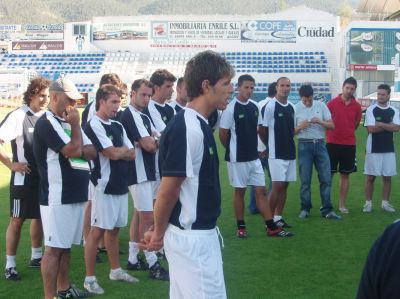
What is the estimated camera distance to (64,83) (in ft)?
15.4

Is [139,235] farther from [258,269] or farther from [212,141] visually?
[212,141]

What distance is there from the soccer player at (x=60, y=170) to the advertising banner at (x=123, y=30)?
47791 millimetres

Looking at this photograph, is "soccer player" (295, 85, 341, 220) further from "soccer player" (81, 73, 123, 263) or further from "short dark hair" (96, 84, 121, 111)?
"short dark hair" (96, 84, 121, 111)

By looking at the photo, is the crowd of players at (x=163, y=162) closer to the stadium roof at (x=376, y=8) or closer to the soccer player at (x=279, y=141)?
the soccer player at (x=279, y=141)

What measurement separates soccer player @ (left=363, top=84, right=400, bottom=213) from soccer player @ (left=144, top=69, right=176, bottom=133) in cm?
380

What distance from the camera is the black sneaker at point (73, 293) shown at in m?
5.36

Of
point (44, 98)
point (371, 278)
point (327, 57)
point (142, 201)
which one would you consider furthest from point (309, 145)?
point (327, 57)

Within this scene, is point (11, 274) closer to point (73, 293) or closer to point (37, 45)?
point (73, 293)

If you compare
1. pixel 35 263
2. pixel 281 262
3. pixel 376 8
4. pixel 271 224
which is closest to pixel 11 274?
pixel 35 263

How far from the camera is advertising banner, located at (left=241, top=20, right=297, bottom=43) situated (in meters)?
49.7

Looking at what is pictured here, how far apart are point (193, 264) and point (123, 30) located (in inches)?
1974

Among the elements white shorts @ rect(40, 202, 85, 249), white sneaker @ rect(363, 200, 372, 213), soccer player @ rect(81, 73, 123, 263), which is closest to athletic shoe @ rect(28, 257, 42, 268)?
soccer player @ rect(81, 73, 123, 263)

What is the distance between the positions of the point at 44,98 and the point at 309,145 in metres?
4.35

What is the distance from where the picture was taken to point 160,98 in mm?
6711
